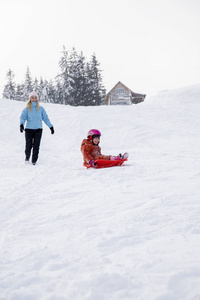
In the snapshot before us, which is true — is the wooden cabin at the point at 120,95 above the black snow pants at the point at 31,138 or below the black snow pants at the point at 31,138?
above

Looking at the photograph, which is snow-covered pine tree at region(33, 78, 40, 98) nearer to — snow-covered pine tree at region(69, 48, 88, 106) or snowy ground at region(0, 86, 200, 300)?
snow-covered pine tree at region(69, 48, 88, 106)

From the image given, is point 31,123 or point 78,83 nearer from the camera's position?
point 31,123

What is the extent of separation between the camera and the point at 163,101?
16.5 metres

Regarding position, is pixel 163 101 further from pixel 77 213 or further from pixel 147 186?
pixel 77 213

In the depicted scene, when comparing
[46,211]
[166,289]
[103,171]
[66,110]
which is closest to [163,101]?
[66,110]

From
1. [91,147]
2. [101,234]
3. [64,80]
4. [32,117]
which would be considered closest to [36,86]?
[64,80]

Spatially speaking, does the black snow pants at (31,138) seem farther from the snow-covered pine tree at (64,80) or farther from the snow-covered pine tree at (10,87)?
the snow-covered pine tree at (10,87)

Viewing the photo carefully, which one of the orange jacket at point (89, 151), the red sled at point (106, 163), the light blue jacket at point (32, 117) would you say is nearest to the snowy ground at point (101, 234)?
the red sled at point (106, 163)

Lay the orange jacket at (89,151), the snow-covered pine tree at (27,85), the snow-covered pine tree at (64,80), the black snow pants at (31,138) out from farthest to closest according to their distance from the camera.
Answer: the snow-covered pine tree at (27,85)
the snow-covered pine tree at (64,80)
the black snow pants at (31,138)
the orange jacket at (89,151)

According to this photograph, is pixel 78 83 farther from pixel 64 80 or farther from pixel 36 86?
pixel 36 86

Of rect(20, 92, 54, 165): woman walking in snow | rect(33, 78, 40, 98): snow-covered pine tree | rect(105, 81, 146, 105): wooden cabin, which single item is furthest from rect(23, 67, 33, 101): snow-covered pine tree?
rect(20, 92, 54, 165): woman walking in snow

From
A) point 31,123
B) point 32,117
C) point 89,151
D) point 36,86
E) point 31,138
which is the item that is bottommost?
point 89,151

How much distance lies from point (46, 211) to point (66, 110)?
12.6m

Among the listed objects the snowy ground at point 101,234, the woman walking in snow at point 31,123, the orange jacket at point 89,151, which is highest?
the woman walking in snow at point 31,123
